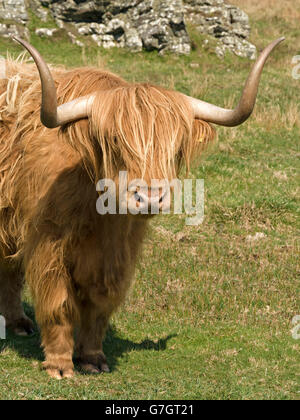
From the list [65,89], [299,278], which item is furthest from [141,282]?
[65,89]

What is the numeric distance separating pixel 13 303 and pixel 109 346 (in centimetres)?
87

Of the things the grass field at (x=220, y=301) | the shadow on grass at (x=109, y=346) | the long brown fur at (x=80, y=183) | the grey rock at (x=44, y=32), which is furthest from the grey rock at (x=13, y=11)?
the shadow on grass at (x=109, y=346)

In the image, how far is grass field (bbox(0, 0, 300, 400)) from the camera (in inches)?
168

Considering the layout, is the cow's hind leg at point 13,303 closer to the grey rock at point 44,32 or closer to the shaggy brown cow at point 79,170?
the shaggy brown cow at point 79,170

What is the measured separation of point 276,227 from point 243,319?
2.02 meters

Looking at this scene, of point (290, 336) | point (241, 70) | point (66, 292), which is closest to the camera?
point (66, 292)

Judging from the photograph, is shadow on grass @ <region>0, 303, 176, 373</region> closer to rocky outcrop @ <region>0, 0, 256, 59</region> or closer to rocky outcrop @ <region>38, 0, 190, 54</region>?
rocky outcrop @ <region>0, 0, 256, 59</region>

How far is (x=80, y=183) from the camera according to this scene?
404cm

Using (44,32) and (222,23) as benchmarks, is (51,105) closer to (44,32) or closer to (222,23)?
(44,32)

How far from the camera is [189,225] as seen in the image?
294 inches

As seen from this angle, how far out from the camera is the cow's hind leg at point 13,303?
5461mm

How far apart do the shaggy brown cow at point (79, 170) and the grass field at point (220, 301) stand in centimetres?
40

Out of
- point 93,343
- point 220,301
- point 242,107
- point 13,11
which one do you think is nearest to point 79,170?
point 242,107

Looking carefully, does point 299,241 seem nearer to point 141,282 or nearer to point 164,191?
point 141,282
